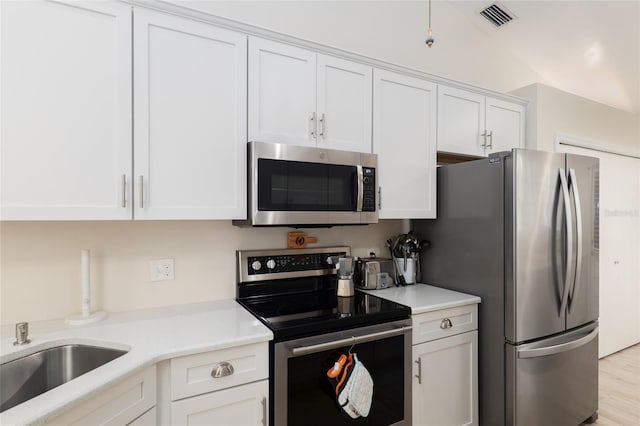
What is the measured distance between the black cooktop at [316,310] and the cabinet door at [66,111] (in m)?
0.81

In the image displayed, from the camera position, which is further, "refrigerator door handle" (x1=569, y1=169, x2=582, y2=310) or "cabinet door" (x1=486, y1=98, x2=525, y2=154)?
"cabinet door" (x1=486, y1=98, x2=525, y2=154)

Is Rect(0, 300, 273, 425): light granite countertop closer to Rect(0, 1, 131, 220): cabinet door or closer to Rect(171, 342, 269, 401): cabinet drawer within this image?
Rect(171, 342, 269, 401): cabinet drawer

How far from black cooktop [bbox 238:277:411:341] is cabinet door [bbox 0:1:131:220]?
0.81 metres

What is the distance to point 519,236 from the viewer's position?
73.3 inches

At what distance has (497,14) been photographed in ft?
9.35

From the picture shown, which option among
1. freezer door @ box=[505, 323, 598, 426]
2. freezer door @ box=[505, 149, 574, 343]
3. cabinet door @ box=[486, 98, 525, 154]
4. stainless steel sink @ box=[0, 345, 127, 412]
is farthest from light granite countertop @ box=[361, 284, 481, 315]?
stainless steel sink @ box=[0, 345, 127, 412]

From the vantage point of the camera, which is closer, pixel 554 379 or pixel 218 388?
pixel 218 388

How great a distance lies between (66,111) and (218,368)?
1.15 m

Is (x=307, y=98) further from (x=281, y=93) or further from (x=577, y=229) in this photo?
(x=577, y=229)

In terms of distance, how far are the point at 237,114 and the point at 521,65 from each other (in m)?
3.01

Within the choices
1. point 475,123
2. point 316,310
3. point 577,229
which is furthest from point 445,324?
point 475,123

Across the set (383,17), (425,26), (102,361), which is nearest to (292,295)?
(102,361)

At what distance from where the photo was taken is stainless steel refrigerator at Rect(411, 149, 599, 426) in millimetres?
1869

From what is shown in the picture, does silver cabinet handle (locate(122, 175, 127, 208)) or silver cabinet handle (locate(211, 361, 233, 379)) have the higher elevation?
silver cabinet handle (locate(122, 175, 127, 208))
